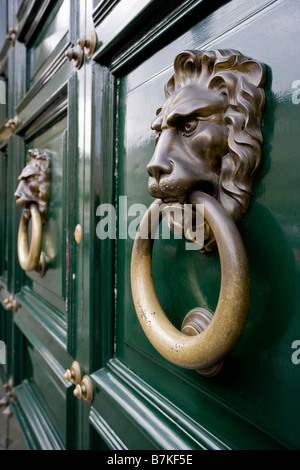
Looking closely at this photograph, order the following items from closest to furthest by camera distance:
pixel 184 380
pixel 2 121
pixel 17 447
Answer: pixel 184 380 < pixel 17 447 < pixel 2 121

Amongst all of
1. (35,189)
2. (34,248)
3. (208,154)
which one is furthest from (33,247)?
(208,154)

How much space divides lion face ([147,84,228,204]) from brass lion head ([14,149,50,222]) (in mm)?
614

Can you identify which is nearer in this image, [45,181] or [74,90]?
[74,90]

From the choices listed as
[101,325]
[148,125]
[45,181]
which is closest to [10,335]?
[45,181]

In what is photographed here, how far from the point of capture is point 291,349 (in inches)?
12.9

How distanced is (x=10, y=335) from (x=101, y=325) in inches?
35.6

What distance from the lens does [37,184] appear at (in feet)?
3.04

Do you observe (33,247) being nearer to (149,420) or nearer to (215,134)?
(149,420)

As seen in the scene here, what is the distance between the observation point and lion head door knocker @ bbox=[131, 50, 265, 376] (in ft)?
1.07

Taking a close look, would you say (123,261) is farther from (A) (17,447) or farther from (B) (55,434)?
(A) (17,447)

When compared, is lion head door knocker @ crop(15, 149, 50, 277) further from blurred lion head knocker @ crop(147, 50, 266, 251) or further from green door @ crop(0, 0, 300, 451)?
blurred lion head knocker @ crop(147, 50, 266, 251)

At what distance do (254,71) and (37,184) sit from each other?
2.34 ft

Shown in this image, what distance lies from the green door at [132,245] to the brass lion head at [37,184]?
22mm

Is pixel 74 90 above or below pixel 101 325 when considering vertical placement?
above
